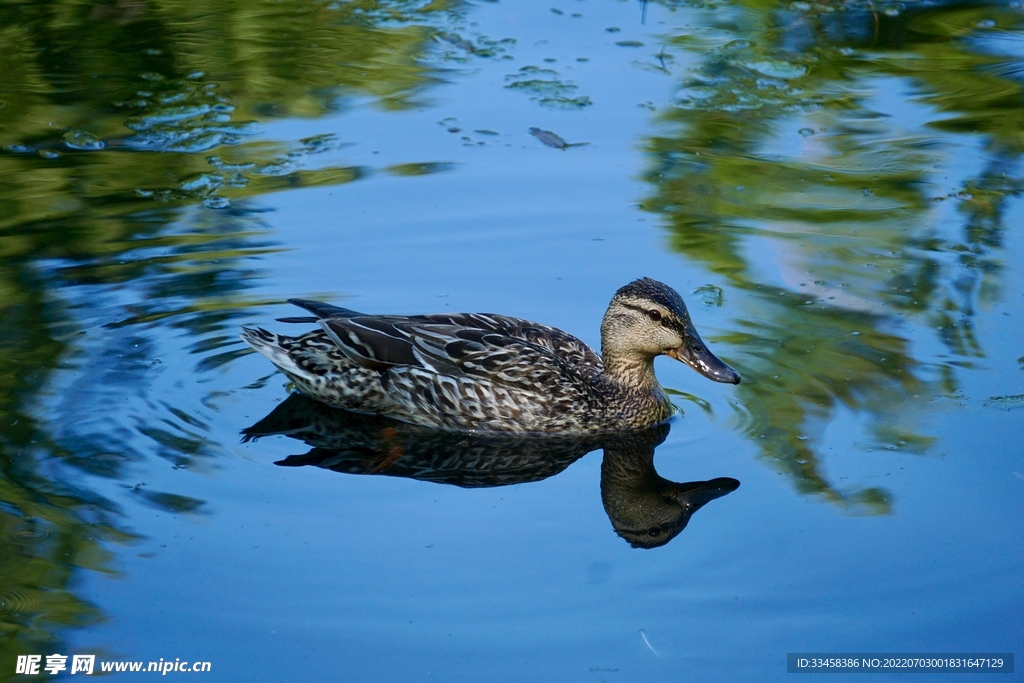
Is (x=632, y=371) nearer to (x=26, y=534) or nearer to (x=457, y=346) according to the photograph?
(x=457, y=346)

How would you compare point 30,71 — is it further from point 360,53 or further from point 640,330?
point 640,330

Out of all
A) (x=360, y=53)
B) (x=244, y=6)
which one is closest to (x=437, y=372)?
(x=360, y=53)

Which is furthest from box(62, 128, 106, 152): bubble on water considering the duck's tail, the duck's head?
the duck's head

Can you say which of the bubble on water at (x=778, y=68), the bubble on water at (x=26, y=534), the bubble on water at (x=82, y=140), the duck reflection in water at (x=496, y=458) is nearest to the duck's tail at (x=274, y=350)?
the duck reflection in water at (x=496, y=458)

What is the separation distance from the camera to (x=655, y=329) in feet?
24.0

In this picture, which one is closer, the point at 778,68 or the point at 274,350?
→ the point at 274,350

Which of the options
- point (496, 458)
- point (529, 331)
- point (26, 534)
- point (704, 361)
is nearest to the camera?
point (26, 534)

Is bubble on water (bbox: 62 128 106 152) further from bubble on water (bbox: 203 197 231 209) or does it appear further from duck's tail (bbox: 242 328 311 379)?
duck's tail (bbox: 242 328 311 379)

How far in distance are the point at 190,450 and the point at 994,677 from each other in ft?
13.3

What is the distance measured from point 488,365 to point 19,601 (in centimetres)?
301

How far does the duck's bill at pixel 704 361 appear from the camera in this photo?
23.3ft

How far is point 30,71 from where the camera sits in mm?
11102

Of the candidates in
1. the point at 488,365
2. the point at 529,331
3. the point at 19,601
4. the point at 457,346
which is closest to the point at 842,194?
the point at 529,331

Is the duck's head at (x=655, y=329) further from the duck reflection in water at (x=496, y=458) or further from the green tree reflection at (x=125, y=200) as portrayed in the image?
the green tree reflection at (x=125, y=200)
